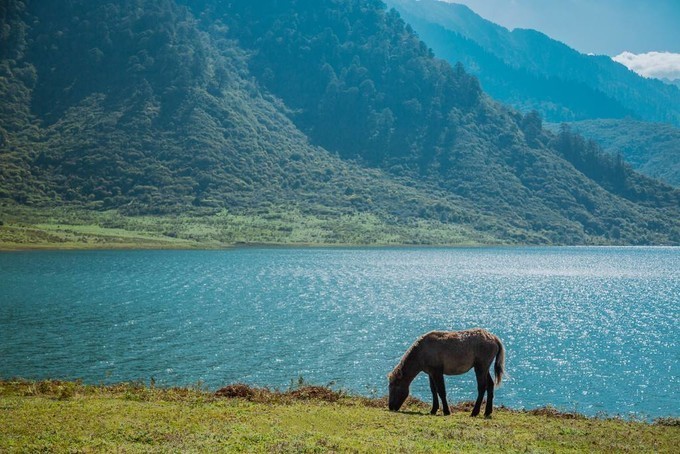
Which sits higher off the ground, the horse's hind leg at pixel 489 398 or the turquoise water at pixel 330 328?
the horse's hind leg at pixel 489 398

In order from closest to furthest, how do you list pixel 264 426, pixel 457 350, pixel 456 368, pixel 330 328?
pixel 264 426, pixel 457 350, pixel 456 368, pixel 330 328

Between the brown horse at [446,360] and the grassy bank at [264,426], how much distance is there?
3.25ft

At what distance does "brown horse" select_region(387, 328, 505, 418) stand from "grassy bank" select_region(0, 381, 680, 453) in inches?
39.0

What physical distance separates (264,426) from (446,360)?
9930mm

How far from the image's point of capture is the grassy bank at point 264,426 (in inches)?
779

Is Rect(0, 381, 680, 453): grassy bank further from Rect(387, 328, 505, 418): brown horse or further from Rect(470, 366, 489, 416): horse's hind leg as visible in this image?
Rect(387, 328, 505, 418): brown horse

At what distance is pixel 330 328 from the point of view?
69.8m

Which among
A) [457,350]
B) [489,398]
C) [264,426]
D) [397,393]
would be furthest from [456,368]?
[264,426]

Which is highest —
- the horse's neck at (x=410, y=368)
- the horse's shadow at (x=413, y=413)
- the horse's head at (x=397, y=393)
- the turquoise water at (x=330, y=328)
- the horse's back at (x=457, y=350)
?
the horse's back at (x=457, y=350)

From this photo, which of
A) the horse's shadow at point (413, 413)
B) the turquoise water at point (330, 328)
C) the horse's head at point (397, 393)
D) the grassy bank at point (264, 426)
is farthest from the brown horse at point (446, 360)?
the turquoise water at point (330, 328)

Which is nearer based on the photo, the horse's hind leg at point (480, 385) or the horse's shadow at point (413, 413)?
the horse's shadow at point (413, 413)

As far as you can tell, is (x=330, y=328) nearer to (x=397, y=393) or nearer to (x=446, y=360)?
(x=397, y=393)

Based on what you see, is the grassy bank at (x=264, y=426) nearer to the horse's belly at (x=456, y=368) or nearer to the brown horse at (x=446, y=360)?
the brown horse at (x=446, y=360)

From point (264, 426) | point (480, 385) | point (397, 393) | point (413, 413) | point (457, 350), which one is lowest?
point (413, 413)
